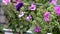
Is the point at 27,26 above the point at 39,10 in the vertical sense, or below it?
below

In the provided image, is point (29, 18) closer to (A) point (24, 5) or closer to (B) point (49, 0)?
(A) point (24, 5)

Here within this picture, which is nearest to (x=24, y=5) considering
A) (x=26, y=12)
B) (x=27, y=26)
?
(x=26, y=12)

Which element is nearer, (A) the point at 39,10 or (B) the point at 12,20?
(A) the point at 39,10

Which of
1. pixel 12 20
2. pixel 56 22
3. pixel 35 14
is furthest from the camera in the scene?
pixel 12 20

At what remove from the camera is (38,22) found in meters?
1.88

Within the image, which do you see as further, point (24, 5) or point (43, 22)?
point (24, 5)

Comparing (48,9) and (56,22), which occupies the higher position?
(48,9)

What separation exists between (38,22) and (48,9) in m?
0.16

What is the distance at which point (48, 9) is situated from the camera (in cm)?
193

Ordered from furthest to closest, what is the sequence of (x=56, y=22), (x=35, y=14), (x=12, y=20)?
(x=12, y=20), (x=35, y=14), (x=56, y=22)

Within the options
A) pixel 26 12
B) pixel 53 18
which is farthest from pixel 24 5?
pixel 53 18

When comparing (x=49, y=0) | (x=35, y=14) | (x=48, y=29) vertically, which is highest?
(x=49, y=0)

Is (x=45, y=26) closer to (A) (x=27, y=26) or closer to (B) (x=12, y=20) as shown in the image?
(A) (x=27, y=26)

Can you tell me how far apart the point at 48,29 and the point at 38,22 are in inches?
4.5
